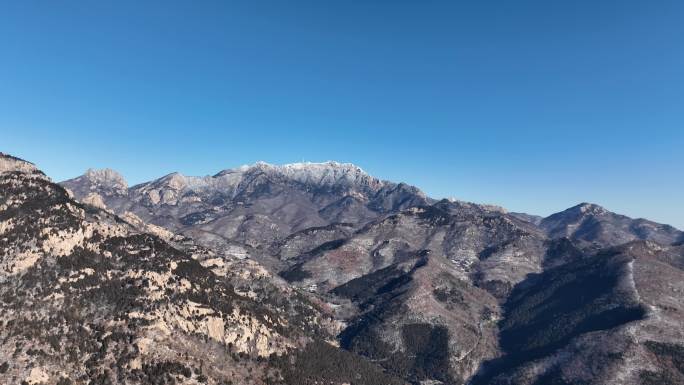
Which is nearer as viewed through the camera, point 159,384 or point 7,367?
point 7,367

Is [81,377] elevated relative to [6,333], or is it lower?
lower

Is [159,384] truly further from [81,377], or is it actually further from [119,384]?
[81,377]

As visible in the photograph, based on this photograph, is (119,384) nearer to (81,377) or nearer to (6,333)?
(81,377)

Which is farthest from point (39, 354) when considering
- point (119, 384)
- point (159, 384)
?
point (159, 384)

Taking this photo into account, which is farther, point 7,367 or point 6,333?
point 6,333

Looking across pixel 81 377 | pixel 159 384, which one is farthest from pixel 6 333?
pixel 159 384

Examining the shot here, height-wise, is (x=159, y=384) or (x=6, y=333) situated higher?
(x=6, y=333)

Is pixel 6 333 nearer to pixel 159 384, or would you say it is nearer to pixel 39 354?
pixel 39 354

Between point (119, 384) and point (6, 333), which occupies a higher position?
point (6, 333)
